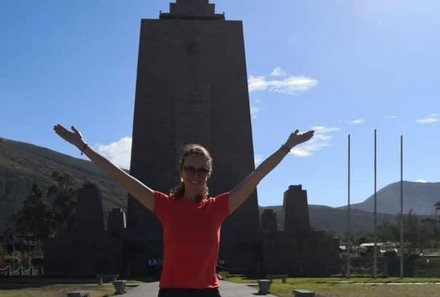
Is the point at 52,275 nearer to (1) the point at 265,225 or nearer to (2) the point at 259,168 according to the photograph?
(1) the point at 265,225

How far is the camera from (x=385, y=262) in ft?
125

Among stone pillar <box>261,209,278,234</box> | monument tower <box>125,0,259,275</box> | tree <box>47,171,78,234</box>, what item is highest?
monument tower <box>125,0,259,275</box>

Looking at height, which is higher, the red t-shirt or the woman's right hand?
the woman's right hand

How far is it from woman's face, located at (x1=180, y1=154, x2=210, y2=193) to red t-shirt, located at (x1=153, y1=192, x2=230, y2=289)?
96mm

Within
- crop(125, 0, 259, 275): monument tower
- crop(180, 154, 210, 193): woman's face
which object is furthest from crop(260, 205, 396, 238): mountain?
crop(180, 154, 210, 193): woman's face

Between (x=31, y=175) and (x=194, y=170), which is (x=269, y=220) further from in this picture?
(x=31, y=175)

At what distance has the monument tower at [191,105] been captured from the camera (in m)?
38.4

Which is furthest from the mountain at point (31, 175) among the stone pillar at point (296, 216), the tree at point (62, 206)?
the stone pillar at point (296, 216)

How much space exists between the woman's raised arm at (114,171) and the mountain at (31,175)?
317ft

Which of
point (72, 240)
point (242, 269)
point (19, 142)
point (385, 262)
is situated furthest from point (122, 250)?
point (19, 142)

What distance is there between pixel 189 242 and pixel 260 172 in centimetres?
55

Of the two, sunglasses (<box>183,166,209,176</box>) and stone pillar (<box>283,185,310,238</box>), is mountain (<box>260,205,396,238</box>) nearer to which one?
stone pillar (<box>283,185,310,238</box>)

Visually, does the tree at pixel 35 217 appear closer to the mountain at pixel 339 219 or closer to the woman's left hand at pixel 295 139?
the woman's left hand at pixel 295 139

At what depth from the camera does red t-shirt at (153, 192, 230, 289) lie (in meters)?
3.64
